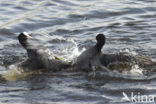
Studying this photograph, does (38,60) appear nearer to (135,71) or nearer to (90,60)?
(90,60)

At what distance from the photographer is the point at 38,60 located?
7992mm

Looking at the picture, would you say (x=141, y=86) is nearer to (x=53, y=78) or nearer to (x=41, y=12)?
(x=53, y=78)

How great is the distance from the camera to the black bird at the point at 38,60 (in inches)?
315

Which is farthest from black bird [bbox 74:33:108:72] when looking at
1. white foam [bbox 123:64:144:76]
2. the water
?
white foam [bbox 123:64:144:76]

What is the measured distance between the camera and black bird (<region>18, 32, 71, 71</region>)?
8.01 m

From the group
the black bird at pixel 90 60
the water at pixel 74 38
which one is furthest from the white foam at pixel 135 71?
the black bird at pixel 90 60

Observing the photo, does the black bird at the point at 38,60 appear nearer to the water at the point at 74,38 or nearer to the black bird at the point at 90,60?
the water at the point at 74,38

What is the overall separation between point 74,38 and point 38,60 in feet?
8.48

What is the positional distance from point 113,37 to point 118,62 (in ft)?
8.05

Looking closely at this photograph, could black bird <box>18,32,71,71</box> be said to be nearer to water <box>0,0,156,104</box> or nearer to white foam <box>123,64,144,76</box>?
water <box>0,0,156,104</box>

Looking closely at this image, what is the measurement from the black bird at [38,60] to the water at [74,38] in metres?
0.16

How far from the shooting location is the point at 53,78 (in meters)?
7.88

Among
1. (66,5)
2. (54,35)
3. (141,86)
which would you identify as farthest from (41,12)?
(141,86)

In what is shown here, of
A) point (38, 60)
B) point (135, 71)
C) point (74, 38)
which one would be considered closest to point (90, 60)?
point (135, 71)
